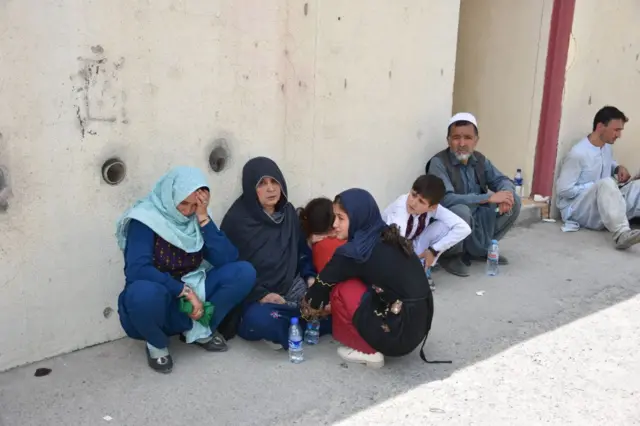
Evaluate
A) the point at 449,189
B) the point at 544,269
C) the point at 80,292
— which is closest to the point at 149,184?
the point at 80,292

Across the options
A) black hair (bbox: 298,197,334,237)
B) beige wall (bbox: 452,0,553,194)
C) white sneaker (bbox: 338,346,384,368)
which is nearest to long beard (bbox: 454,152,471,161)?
black hair (bbox: 298,197,334,237)

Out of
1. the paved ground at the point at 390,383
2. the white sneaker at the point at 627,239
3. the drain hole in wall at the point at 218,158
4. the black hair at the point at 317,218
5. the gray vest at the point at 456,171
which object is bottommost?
the paved ground at the point at 390,383

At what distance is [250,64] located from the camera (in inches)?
141

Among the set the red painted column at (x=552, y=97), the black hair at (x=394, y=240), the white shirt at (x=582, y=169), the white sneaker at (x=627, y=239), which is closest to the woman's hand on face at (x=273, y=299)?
the black hair at (x=394, y=240)

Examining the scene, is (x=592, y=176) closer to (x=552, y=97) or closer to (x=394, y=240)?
(x=552, y=97)

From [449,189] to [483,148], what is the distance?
7.33 feet

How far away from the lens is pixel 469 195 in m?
4.60

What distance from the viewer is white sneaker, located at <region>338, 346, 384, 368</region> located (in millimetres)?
3154

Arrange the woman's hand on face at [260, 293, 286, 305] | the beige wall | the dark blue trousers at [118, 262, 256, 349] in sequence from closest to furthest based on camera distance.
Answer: the dark blue trousers at [118, 262, 256, 349]
the woman's hand on face at [260, 293, 286, 305]
the beige wall

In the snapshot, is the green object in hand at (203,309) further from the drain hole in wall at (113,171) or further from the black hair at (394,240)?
the black hair at (394,240)

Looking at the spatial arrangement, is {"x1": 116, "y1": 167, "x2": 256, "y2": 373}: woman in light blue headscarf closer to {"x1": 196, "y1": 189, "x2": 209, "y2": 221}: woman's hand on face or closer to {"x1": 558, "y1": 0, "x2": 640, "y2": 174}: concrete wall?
{"x1": 196, "y1": 189, "x2": 209, "y2": 221}: woman's hand on face

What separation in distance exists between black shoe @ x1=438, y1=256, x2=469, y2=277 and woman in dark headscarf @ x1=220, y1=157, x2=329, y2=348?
5.07ft

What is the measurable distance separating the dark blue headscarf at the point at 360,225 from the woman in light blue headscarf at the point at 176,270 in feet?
1.93

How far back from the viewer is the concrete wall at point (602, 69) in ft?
20.1
